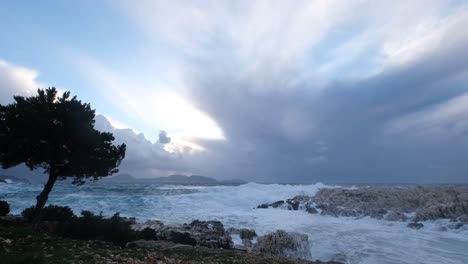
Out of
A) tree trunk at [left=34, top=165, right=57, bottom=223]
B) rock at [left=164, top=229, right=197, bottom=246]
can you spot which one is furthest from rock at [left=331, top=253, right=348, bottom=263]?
tree trunk at [left=34, top=165, right=57, bottom=223]

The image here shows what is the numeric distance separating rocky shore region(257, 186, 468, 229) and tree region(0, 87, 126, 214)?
31169 mm

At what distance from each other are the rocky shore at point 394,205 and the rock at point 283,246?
656 inches

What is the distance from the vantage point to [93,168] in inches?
838

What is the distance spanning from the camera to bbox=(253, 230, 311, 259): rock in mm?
23547

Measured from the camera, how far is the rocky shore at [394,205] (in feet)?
121

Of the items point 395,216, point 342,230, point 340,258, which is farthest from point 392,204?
point 340,258

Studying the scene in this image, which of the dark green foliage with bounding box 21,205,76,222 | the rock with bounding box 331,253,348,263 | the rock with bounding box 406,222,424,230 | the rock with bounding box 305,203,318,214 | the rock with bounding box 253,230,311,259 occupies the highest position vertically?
the rock with bounding box 305,203,318,214

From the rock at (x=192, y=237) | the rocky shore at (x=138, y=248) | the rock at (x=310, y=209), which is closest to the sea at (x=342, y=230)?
the rock at (x=310, y=209)

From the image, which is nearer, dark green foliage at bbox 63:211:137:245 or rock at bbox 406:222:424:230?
dark green foliage at bbox 63:211:137:245

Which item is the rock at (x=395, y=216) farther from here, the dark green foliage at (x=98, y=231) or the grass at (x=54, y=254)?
the dark green foliage at (x=98, y=231)

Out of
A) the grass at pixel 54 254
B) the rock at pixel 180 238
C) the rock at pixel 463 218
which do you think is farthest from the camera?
the rock at pixel 463 218

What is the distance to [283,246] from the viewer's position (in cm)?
2377

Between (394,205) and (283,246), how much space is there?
90.9 feet

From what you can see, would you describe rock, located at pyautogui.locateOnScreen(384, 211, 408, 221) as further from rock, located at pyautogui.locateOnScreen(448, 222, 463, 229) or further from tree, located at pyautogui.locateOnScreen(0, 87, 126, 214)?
tree, located at pyautogui.locateOnScreen(0, 87, 126, 214)
